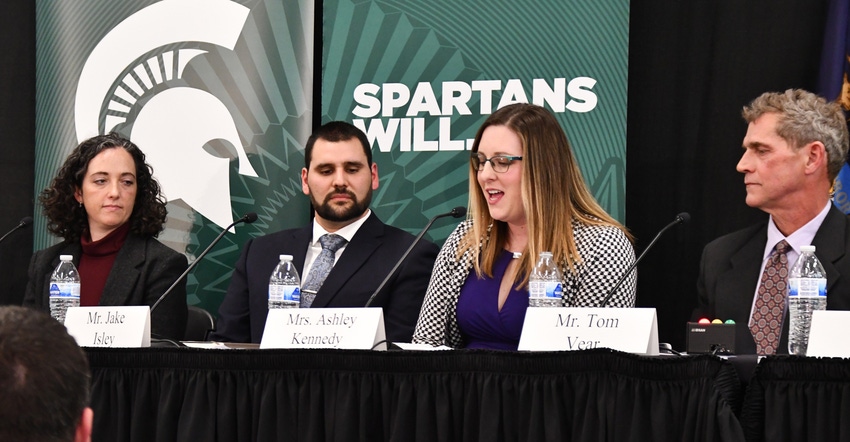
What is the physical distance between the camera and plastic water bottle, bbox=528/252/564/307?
2.80 m

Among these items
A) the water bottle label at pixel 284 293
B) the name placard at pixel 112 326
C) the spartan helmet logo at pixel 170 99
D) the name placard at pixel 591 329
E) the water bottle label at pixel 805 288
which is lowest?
the name placard at pixel 112 326

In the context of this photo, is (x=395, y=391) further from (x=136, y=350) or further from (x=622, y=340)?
(x=136, y=350)

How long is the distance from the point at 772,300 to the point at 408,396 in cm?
137

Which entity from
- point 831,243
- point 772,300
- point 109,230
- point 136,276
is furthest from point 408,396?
point 109,230

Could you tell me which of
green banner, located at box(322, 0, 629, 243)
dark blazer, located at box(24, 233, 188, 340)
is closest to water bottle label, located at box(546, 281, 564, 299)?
green banner, located at box(322, 0, 629, 243)

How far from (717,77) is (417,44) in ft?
3.85

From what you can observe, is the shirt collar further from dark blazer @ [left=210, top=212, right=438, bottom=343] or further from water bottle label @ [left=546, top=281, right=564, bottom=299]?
dark blazer @ [left=210, top=212, right=438, bottom=343]

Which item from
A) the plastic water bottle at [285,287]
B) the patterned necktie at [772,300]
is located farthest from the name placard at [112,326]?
the patterned necktie at [772,300]

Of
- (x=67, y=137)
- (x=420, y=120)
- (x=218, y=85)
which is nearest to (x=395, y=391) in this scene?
(x=420, y=120)

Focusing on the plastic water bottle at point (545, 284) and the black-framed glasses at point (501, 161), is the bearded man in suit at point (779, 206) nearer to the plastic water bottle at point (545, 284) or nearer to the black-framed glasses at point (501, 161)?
the plastic water bottle at point (545, 284)

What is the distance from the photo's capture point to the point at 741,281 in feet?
10.4

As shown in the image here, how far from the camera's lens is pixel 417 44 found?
14.1 feet

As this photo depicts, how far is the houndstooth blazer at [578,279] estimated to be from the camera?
2.98 meters

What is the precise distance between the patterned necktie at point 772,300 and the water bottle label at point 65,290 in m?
2.31
